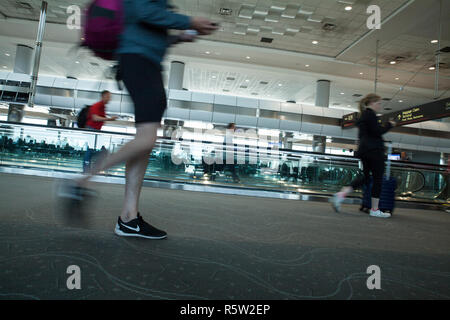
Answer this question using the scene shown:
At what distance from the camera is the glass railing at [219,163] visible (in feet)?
20.6

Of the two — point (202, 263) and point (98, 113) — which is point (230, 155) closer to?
point (98, 113)

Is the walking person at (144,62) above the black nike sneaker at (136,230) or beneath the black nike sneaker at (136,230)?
above

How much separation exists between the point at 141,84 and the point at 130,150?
13.3 inches

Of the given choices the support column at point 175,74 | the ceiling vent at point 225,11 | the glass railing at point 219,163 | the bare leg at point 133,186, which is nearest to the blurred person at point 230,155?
the glass railing at point 219,163

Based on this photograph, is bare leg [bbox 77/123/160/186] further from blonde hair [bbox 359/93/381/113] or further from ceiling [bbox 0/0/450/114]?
ceiling [bbox 0/0/450/114]

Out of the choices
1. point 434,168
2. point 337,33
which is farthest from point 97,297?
point 337,33

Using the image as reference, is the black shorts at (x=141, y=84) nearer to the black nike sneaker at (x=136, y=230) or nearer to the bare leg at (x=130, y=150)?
the bare leg at (x=130, y=150)

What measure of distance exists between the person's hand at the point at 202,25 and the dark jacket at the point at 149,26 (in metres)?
0.03

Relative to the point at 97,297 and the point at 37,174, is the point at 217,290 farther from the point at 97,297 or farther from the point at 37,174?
the point at 37,174

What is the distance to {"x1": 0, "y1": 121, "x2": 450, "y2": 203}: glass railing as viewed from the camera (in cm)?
629

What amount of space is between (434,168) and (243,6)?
6.98m

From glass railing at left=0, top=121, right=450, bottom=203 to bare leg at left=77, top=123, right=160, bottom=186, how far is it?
4.89 m

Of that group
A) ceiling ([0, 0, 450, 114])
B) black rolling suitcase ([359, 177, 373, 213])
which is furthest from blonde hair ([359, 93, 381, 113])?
ceiling ([0, 0, 450, 114])
